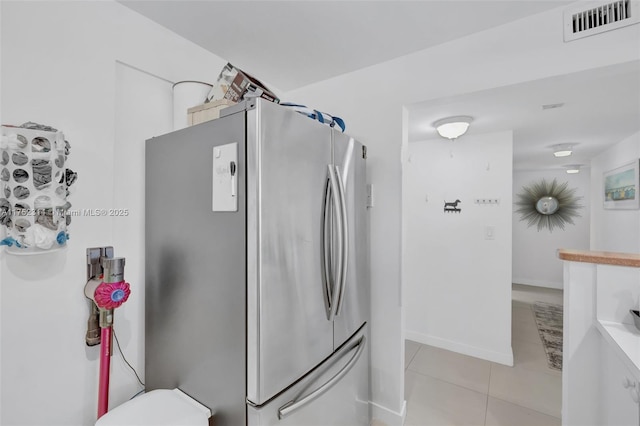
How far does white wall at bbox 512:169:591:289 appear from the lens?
5527 millimetres

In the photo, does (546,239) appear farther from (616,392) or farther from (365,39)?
(365,39)

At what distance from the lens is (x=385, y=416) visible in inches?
78.0

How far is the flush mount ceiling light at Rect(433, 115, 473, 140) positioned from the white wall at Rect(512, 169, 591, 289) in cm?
445

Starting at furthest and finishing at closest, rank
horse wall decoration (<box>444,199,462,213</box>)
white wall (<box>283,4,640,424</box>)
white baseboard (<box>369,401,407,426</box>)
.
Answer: horse wall decoration (<box>444,199,462,213</box>) < white baseboard (<box>369,401,407,426</box>) < white wall (<box>283,4,640,424</box>)

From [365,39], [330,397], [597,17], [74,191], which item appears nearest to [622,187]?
[597,17]

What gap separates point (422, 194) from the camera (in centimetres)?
337

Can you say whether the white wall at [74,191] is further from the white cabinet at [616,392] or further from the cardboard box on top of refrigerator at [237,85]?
the white cabinet at [616,392]

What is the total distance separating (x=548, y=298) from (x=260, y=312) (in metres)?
5.89

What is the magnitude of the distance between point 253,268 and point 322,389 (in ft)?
2.30

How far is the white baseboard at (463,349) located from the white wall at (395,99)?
146 cm

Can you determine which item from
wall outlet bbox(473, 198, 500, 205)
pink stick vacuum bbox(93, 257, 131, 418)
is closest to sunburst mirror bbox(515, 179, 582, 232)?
wall outlet bbox(473, 198, 500, 205)

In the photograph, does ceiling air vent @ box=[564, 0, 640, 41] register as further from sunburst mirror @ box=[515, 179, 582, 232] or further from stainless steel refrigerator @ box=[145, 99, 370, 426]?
sunburst mirror @ box=[515, 179, 582, 232]

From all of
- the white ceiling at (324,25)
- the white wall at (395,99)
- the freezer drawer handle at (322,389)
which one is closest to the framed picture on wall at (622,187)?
the white wall at (395,99)

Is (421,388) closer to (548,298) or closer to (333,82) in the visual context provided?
(333,82)
